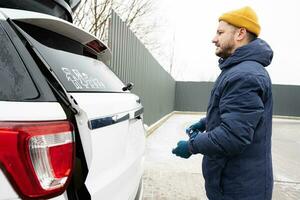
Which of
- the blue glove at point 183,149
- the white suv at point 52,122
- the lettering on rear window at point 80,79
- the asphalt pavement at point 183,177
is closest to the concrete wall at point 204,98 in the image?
the asphalt pavement at point 183,177

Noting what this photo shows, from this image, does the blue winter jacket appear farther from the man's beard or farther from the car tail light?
the car tail light

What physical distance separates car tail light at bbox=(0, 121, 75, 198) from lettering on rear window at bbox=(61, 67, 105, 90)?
1.49 ft

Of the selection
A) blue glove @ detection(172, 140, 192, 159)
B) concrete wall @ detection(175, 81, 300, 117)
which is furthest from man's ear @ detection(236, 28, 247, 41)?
concrete wall @ detection(175, 81, 300, 117)

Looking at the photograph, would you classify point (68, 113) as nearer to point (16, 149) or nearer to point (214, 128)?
point (16, 149)

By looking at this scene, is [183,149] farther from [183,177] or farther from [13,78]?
[183,177]

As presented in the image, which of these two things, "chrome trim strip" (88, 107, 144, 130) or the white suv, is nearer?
the white suv

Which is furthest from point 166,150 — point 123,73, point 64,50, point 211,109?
point 64,50

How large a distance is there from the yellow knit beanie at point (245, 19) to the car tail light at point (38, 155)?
Result: 1.52 m

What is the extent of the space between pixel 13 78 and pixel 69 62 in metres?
0.64

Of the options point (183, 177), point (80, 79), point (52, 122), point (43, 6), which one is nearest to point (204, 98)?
point (183, 177)

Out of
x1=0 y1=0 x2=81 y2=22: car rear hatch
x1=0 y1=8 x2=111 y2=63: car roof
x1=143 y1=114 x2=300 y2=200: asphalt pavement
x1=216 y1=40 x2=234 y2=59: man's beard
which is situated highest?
x1=0 y1=0 x2=81 y2=22: car rear hatch

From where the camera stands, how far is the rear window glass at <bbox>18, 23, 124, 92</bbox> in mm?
1714

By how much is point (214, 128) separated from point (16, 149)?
1.46 meters

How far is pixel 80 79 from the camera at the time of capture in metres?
A: 1.91
